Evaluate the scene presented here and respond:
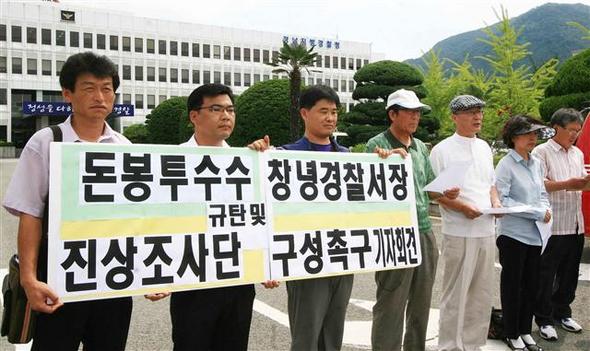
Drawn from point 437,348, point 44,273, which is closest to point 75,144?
point 44,273

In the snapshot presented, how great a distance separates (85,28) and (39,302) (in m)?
63.1

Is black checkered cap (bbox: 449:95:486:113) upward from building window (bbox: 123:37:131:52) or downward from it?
downward

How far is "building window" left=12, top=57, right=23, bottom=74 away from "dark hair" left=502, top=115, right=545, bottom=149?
60.6m

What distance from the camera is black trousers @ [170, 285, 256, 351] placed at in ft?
8.53

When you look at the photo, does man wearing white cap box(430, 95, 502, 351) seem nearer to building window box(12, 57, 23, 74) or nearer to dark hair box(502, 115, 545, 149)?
dark hair box(502, 115, 545, 149)

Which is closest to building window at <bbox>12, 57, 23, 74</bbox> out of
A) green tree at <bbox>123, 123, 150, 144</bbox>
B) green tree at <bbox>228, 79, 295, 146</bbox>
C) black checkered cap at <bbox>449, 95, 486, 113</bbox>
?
green tree at <bbox>123, 123, 150, 144</bbox>

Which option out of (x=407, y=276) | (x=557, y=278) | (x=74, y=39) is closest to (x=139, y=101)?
(x=74, y=39)

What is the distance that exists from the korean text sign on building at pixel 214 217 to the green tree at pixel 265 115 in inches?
800

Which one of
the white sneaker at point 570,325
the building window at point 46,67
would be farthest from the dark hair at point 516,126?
the building window at point 46,67

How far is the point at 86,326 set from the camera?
2430mm

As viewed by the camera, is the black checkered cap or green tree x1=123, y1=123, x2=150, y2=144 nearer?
the black checkered cap

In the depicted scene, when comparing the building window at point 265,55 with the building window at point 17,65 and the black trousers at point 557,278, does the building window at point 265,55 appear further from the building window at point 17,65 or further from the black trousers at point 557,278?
the black trousers at point 557,278

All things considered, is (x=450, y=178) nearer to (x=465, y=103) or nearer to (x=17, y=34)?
(x=465, y=103)

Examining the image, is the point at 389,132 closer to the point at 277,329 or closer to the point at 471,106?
the point at 471,106
